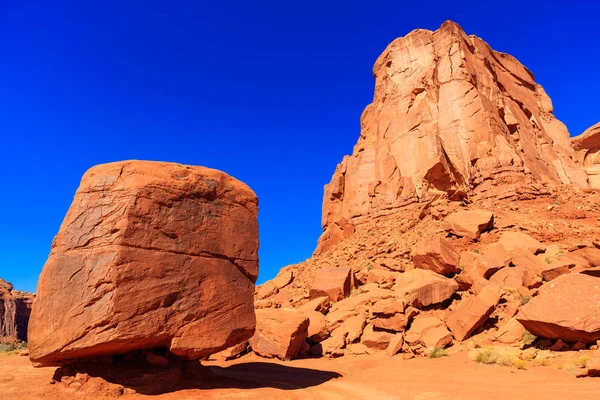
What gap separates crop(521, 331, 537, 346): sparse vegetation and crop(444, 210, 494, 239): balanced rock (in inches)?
426

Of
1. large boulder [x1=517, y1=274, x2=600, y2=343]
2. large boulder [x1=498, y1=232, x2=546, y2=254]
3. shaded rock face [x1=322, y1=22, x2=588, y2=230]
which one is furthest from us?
shaded rock face [x1=322, y1=22, x2=588, y2=230]

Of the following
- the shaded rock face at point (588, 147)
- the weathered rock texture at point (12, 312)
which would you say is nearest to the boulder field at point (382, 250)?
the shaded rock face at point (588, 147)

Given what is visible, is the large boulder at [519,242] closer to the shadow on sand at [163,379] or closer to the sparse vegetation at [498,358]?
the sparse vegetation at [498,358]

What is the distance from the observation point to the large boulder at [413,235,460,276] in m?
18.1

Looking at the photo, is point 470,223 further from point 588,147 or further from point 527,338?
point 588,147

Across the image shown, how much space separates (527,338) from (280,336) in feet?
26.5

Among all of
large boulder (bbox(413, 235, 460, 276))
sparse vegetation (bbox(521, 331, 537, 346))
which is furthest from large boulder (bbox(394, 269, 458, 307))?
sparse vegetation (bbox(521, 331, 537, 346))

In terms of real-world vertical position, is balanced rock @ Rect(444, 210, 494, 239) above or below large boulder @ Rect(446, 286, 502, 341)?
above

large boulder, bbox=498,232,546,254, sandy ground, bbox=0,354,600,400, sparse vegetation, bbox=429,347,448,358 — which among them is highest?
Result: large boulder, bbox=498,232,546,254

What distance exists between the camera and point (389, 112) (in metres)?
39.3

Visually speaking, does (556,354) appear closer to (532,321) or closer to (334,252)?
(532,321)

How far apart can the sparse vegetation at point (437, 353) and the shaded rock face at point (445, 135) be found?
60.9 ft

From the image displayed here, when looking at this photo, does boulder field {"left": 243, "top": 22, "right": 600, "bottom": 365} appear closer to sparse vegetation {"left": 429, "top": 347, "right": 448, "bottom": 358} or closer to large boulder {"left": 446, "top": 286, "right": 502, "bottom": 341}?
large boulder {"left": 446, "top": 286, "right": 502, "bottom": 341}

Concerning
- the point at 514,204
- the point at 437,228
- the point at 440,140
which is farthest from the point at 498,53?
the point at 437,228
